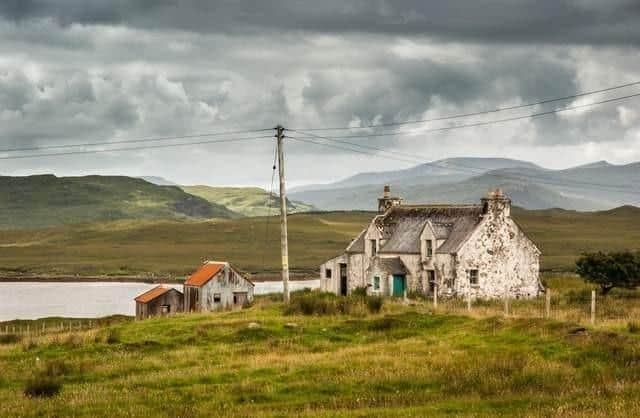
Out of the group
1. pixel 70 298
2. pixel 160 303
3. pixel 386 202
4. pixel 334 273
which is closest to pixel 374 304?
pixel 334 273

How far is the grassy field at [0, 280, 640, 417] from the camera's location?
23062 millimetres

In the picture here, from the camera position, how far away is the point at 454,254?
57406 mm

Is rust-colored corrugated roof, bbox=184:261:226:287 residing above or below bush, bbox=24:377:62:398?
above

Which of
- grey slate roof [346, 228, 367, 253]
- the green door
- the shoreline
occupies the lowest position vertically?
the green door

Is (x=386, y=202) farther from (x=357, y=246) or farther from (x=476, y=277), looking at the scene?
(x=476, y=277)

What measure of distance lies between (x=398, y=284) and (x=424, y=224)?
458cm

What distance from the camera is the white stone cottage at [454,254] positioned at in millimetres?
58031

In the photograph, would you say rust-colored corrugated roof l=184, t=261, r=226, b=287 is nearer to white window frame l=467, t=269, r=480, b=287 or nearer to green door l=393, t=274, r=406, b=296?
green door l=393, t=274, r=406, b=296

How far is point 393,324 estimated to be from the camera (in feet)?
125

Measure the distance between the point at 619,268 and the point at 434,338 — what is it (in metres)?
25.7

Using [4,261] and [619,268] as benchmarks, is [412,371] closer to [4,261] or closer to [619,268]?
[619,268]

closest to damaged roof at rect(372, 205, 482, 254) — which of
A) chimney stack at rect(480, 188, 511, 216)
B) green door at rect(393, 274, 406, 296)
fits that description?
chimney stack at rect(480, 188, 511, 216)

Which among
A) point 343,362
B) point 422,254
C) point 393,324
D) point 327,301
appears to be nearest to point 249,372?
point 343,362

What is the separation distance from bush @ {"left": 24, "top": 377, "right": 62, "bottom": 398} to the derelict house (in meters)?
40.4
